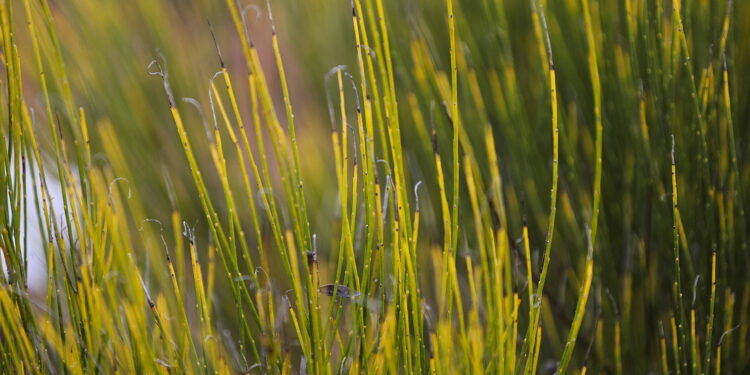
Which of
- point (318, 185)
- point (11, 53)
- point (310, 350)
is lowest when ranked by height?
point (310, 350)

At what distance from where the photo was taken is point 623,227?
3.51ft

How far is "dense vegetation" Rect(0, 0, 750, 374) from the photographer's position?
2.18 feet

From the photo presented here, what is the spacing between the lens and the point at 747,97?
1038mm

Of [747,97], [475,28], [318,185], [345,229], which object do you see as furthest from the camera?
[318,185]

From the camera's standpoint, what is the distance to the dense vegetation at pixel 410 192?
26.1 inches

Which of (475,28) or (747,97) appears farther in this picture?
(475,28)

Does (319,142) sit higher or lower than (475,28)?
lower

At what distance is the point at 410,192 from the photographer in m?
1.34

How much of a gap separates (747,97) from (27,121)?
875mm

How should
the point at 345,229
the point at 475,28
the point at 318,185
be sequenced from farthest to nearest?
the point at 318,185
the point at 475,28
the point at 345,229

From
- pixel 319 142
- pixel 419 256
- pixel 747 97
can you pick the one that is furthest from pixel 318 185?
pixel 747 97

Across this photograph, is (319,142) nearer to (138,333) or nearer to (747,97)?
(747,97)

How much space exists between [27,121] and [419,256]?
2.47 feet

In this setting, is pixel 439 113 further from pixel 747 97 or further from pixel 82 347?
pixel 82 347
